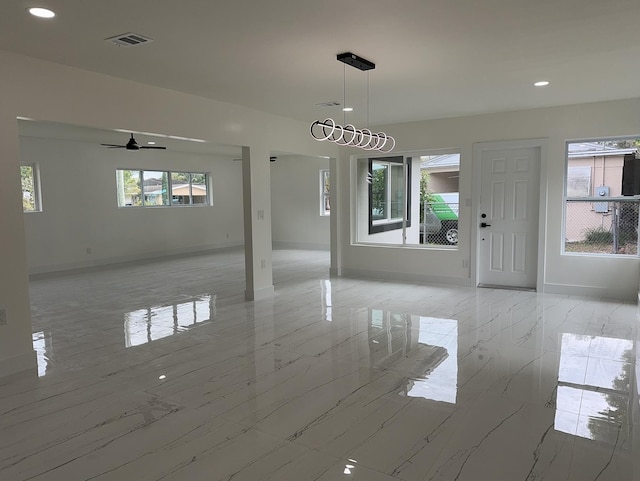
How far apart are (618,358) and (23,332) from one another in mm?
4895

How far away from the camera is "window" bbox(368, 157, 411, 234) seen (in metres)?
8.14

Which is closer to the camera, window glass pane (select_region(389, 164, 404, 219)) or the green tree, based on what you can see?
the green tree

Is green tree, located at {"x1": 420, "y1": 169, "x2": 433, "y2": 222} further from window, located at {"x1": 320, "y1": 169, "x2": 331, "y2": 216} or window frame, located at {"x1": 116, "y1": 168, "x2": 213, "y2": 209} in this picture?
window frame, located at {"x1": 116, "y1": 168, "x2": 213, "y2": 209}

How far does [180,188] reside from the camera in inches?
441

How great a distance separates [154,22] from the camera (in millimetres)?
3053

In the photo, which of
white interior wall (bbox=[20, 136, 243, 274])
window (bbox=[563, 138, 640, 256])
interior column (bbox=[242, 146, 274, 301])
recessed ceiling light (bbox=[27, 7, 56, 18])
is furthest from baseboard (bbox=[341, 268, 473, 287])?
recessed ceiling light (bbox=[27, 7, 56, 18])

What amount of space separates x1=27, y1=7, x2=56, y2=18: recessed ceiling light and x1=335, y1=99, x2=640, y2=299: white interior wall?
5313 mm

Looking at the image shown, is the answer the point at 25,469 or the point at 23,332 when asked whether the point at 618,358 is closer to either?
the point at 25,469

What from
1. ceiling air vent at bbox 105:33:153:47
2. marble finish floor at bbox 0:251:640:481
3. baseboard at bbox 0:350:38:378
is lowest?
marble finish floor at bbox 0:251:640:481

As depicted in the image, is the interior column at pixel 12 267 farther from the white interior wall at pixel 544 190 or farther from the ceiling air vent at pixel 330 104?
the white interior wall at pixel 544 190

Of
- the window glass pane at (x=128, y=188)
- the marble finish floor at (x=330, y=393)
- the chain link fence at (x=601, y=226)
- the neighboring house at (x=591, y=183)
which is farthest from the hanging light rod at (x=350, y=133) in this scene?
the window glass pane at (x=128, y=188)

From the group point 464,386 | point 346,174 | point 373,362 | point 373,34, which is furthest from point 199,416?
point 346,174

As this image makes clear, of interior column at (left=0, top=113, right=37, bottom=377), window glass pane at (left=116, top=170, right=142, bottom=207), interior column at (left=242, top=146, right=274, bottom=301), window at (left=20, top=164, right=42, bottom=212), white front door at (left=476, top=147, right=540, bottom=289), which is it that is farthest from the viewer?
window glass pane at (left=116, top=170, right=142, bottom=207)

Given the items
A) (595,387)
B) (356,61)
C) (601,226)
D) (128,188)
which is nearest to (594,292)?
(601,226)
